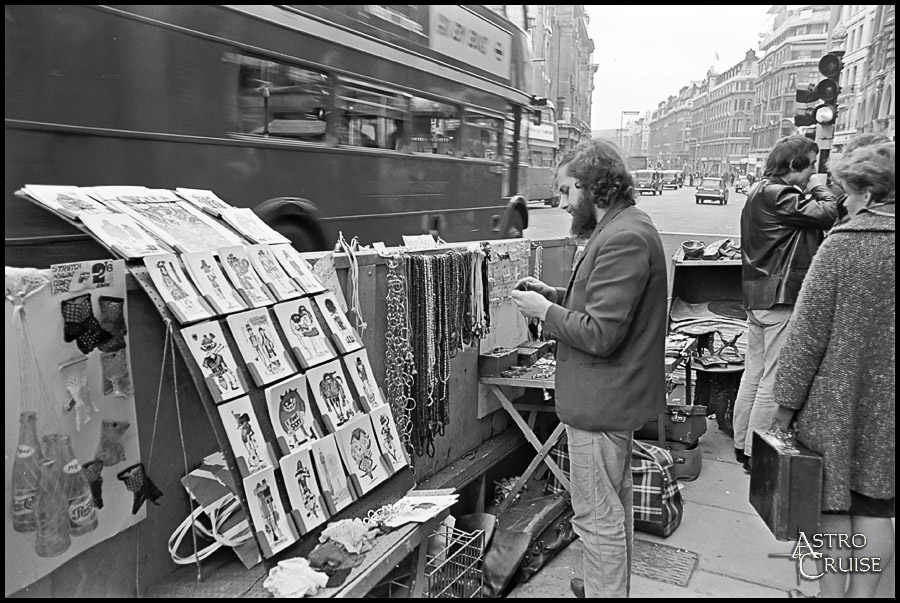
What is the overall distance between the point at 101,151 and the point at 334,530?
11.1 feet

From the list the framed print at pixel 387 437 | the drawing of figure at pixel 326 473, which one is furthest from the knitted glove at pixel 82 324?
the framed print at pixel 387 437

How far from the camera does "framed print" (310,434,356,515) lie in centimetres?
250

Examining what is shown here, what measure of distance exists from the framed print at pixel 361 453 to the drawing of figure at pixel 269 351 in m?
0.39

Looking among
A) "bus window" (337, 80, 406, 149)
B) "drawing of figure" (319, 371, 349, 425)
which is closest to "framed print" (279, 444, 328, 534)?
"drawing of figure" (319, 371, 349, 425)

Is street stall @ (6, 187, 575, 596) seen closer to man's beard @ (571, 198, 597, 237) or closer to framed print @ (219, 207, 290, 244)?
framed print @ (219, 207, 290, 244)

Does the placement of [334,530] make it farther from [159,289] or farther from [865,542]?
[865,542]

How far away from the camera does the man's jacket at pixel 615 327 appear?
2396 millimetres

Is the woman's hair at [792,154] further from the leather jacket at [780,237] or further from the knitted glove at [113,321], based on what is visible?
the knitted glove at [113,321]

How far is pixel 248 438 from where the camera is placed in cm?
224

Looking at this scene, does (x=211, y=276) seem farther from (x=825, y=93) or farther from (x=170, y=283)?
(x=825, y=93)

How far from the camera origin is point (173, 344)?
2.30 metres

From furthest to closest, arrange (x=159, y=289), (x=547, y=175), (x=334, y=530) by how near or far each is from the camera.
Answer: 1. (x=547, y=175)
2. (x=334, y=530)
3. (x=159, y=289)

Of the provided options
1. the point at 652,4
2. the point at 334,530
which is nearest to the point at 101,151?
the point at 334,530

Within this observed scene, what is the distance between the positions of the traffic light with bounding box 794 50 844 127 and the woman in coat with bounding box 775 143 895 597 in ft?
21.8
